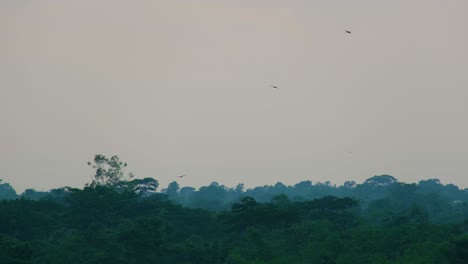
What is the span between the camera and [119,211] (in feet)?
263

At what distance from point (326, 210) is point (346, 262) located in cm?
2968

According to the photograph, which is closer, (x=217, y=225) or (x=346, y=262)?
(x=346, y=262)

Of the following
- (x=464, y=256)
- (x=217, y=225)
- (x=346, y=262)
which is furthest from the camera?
(x=217, y=225)

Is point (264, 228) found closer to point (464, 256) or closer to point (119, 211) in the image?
point (119, 211)

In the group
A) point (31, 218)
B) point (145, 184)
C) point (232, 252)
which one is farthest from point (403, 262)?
point (145, 184)

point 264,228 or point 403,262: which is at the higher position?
point 264,228

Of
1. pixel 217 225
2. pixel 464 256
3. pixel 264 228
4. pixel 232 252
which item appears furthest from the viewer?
pixel 217 225

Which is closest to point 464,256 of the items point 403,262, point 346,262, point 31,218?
point 403,262

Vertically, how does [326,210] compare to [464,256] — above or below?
above

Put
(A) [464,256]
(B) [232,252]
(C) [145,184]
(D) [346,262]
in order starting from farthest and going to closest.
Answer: (C) [145,184]
(B) [232,252]
(D) [346,262]
(A) [464,256]

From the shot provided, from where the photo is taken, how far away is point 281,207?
70750 mm

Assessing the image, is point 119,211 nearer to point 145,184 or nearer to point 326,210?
point 326,210

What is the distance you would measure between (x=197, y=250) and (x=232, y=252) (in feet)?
11.5

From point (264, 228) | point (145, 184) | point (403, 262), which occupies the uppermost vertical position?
point (145, 184)
